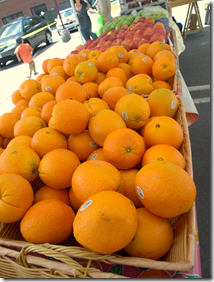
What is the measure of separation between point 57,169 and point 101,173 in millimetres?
278

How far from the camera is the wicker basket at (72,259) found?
25.4 inches

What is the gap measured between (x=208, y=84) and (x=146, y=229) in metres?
3.56

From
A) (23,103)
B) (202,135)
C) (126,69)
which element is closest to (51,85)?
(23,103)

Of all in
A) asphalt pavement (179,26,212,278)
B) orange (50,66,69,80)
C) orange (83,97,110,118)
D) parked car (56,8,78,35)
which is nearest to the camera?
orange (83,97,110,118)

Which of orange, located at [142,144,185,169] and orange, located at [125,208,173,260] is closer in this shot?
orange, located at [125,208,173,260]

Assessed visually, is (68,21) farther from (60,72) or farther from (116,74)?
(116,74)

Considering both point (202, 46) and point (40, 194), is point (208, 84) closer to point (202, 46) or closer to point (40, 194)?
point (202, 46)

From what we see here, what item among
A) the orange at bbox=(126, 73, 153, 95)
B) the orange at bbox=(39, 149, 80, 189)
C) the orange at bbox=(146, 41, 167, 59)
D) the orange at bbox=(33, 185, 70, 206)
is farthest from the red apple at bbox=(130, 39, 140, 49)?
the orange at bbox=(33, 185, 70, 206)

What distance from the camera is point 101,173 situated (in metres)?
0.83

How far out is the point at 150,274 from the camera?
712 mm

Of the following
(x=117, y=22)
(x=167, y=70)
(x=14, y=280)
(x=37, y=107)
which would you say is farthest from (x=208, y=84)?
(x=14, y=280)

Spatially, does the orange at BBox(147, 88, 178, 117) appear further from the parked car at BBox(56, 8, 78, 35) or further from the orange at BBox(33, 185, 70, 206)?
the parked car at BBox(56, 8, 78, 35)

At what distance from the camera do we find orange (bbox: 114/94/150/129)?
3.84ft

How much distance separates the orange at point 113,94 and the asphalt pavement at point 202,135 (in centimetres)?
132
